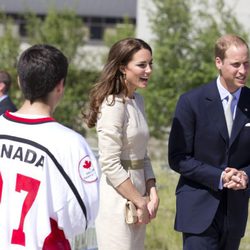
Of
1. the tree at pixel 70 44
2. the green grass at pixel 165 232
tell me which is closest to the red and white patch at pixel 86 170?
the green grass at pixel 165 232

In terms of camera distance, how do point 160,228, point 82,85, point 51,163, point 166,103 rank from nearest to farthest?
point 51,163 < point 160,228 < point 166,103 < point 82,85

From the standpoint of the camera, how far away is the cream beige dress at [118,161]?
15.6 feet

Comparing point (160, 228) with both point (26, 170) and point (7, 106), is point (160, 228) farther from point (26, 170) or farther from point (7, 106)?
point (26, 170)

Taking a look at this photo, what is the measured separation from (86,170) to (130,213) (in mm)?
1558

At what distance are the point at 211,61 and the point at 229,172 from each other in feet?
54.0

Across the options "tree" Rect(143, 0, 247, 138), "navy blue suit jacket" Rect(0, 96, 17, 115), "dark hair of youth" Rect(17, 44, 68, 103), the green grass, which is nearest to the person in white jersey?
"dark hair of youth" Rect(17, 44, 68, 103)

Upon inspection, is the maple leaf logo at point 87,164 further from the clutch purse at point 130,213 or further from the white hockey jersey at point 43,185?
the clutch purse at point 130,213

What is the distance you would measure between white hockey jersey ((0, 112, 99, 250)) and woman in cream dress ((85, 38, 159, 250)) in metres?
1.41

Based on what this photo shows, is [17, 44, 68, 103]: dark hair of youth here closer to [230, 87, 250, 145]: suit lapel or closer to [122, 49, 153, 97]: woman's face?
[122, 49, 153, 97]: woman's face

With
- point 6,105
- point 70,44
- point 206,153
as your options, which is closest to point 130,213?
point 206,153

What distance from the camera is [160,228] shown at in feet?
26.4

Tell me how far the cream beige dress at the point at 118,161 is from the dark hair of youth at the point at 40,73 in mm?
1394

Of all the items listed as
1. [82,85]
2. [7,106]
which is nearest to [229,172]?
[7,106]

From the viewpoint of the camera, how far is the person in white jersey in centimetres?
330
